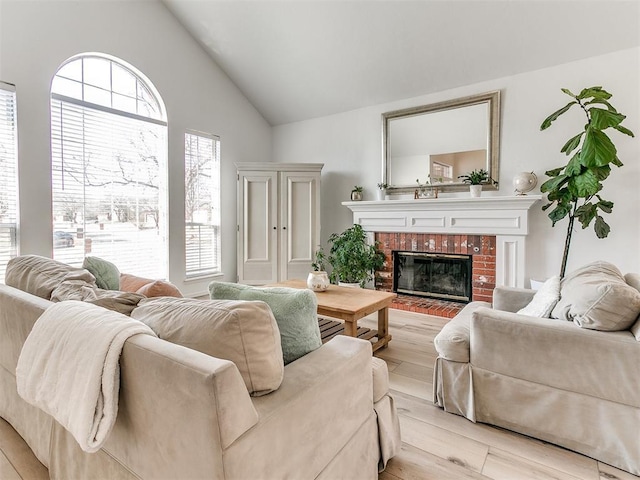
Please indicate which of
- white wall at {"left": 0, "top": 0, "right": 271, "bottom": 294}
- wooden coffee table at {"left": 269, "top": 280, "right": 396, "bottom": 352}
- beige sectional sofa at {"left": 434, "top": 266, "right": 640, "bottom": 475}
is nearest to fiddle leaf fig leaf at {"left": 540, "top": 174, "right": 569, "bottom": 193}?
beige sectional sofa at {"left": 434, "top": 266, "right": 640, "bottom": 475}

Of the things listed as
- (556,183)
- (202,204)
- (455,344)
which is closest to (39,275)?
(455,344)

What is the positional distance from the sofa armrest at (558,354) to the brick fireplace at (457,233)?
6.76 feet

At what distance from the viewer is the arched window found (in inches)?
129

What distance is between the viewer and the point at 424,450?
1632 millimetres

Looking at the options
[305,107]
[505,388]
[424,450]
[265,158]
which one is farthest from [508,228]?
[265,158]

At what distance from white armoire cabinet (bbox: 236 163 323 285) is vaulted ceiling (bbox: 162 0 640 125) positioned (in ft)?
3.71

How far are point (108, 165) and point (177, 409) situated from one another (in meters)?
3.57

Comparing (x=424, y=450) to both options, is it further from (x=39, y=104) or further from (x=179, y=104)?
(x=179, y=104)

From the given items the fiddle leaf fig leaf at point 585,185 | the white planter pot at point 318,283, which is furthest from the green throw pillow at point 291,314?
the fiddle leaf fig leaf at point 585,185

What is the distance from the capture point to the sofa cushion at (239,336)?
37.9 inches

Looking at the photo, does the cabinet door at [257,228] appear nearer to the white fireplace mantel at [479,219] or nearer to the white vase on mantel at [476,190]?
the white fireplace mantel at [479,219]

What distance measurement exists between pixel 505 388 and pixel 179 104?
4.29 meters

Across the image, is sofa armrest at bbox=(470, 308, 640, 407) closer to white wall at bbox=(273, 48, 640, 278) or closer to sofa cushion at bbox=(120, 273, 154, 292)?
sofa cushion at bbox=(120, 273, 154, 292)

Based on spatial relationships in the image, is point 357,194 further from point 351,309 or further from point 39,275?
point 39,275
